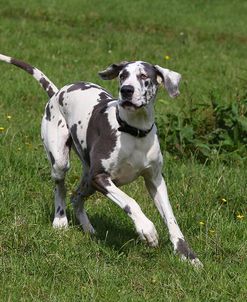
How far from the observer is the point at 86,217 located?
255 inches

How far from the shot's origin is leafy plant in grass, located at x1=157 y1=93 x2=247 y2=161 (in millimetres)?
8383

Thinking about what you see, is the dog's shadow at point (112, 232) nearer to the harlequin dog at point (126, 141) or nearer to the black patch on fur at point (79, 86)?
the harlequin dog at point (126, 141)

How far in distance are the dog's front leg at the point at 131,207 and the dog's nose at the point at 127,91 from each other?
28.3 inches

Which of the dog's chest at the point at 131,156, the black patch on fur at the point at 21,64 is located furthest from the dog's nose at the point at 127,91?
the black patch on fur at the point at 21,64

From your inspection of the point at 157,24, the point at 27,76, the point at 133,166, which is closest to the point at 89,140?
the point at 133,166

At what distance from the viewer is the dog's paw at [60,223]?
626 centimetres

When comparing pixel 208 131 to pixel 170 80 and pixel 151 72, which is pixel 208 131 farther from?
pixel 151 72

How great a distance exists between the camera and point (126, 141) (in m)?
5.70

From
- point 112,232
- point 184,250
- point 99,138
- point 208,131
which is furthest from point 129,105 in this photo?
point 208,131

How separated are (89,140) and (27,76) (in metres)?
5.62

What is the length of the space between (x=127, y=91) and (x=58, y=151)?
1.46m

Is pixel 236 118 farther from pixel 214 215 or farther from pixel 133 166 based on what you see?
pixel 133 166

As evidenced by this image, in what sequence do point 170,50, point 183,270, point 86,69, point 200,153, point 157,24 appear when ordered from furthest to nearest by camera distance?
1. point 157,24
2. point 170,50
3. point 86,69
4. point 200,153
5. point 183,270

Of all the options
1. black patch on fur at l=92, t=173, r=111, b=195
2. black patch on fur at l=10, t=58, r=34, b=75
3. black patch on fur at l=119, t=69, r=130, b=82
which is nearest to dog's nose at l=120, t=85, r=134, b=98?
black patch on fur at l=119, t=69, r=130, b=82
